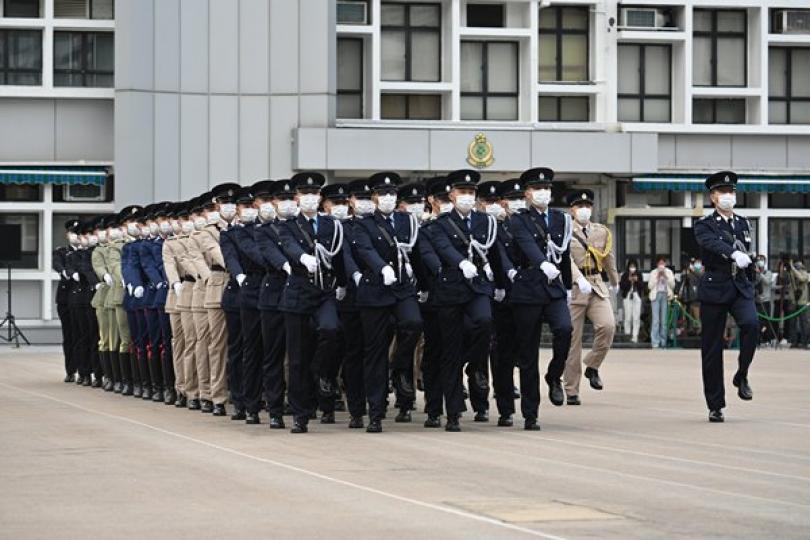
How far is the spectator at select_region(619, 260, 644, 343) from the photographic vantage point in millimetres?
41344

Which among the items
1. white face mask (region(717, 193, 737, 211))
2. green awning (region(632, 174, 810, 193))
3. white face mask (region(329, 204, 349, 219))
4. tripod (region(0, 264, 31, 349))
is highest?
green awning (region(632, 174, 810, 193))

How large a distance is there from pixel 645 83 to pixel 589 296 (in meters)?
26.7

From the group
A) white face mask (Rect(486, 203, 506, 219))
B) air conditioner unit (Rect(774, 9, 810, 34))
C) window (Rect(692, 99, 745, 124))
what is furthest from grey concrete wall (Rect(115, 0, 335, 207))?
white face mask (Rect(486, 203, 506, 219))

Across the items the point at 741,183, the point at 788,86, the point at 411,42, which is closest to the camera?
the point at 411,42

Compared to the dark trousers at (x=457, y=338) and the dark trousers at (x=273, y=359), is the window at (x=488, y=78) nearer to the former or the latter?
the dark trousers at (x=273, y=359)

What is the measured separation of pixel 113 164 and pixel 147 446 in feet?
95.7

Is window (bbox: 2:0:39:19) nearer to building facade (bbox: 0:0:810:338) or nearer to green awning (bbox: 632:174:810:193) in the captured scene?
building facade (bbox: 0:0:810:338)

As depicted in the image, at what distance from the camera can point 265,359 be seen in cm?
1836

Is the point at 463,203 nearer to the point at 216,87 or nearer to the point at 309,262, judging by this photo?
the point at 309,262

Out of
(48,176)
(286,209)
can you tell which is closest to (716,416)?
(286,209)

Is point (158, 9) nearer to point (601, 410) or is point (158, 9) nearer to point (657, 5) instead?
point (657, 5)

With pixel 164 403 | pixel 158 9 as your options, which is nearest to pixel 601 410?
pixel 164 403

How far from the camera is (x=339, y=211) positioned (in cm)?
1830

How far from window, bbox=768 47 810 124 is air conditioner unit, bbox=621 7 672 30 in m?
3.30
